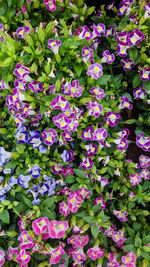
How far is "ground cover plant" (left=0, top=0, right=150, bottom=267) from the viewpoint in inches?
75.0

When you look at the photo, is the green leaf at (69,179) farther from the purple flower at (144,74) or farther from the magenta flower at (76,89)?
the purple flower at (144,74)

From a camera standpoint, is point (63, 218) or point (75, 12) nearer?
point (63, 218)

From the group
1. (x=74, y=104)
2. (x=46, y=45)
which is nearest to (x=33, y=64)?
(x=46, y=45)

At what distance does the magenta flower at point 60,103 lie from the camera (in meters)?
1.79

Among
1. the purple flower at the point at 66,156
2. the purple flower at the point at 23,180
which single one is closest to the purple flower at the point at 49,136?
the purple flower at the point at 66,156

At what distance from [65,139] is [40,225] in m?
0.67

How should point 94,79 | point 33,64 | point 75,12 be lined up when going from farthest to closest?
1. point 75,12
2. point 94,79
3. point 33,64

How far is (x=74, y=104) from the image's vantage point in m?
1.97

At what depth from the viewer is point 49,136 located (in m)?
1.97

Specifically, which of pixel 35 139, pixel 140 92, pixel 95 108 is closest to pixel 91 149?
pixel 95 108

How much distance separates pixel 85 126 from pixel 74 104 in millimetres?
214

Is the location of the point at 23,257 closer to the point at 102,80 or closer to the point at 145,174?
the point at 145,174

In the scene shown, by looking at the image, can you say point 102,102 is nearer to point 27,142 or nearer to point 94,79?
point 94,79

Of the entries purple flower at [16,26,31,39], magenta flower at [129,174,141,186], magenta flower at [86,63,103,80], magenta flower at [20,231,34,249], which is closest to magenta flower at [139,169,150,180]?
magenta flower at [129,174,141,186]
